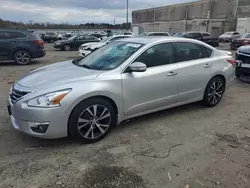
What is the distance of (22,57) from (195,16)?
44263mm

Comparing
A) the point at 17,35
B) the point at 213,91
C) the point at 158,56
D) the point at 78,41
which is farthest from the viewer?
the point at 78,41

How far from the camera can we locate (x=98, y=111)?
3422 millimetres

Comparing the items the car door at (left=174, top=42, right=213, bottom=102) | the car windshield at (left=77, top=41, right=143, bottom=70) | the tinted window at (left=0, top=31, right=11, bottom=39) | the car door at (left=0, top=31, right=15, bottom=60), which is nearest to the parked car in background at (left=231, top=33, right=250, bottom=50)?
the car door at (left=174, top=42, right=213, bottom=102)

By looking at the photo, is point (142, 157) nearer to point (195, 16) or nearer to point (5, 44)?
point (5, 44)

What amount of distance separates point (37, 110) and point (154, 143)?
171cm

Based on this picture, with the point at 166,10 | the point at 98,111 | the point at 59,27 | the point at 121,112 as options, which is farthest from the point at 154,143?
the point at 59,27

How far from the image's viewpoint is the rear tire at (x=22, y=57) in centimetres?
1070

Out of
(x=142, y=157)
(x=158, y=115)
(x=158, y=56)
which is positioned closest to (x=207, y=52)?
(x=158, y=56)

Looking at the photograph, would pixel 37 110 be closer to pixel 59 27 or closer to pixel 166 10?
pixel 166 10

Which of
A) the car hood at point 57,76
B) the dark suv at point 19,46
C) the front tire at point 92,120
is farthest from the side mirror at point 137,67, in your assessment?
the dark suv at point 19,46

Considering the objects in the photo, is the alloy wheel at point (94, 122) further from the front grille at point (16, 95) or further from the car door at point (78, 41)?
the car door at point (78, 41)

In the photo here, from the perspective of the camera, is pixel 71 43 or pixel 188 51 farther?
pixel 71 43

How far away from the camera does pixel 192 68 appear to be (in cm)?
441

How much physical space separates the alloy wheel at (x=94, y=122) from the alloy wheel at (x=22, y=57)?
A: 8.76 metres
